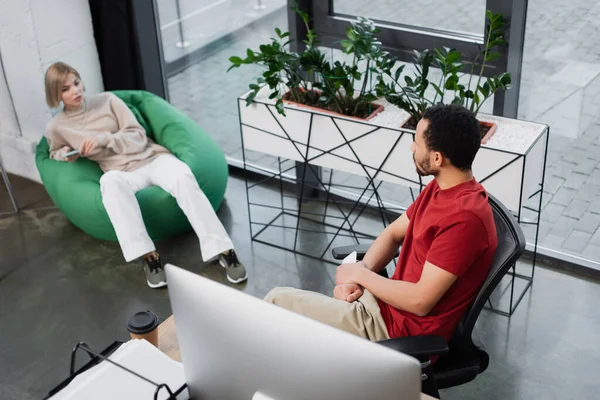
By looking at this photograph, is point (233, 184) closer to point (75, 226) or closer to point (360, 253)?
point (75, 226)

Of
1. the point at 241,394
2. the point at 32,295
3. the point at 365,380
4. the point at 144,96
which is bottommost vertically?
the point at 32,295

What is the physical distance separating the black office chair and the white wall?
9.70ft

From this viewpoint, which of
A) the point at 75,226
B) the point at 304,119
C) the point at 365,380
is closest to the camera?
the point at 365,380

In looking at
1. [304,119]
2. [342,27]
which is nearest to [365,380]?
[304,119]

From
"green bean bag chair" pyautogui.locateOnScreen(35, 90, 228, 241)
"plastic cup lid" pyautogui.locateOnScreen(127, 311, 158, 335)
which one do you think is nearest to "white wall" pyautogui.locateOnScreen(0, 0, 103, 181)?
"green bean bag chair" pyautogui.locateOnScreen(35, 90, 228, 241)

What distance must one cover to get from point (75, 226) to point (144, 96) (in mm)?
817

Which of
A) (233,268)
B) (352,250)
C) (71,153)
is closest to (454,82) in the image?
(352,250)

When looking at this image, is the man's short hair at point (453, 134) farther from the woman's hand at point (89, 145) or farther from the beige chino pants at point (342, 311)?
the woman's hand at point (89, 145)

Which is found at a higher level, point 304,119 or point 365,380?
point 365,380

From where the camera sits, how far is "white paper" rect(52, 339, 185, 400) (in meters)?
1.86

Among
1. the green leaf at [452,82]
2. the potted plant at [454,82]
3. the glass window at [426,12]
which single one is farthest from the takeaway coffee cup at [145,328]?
the glass window at [426,12]

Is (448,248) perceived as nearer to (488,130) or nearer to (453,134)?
(453,134)

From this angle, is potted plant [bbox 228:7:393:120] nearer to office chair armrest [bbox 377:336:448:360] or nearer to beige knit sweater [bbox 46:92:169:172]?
beige knit sweater [bbox 46:92:169:172]

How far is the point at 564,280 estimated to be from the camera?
3.63 metres
